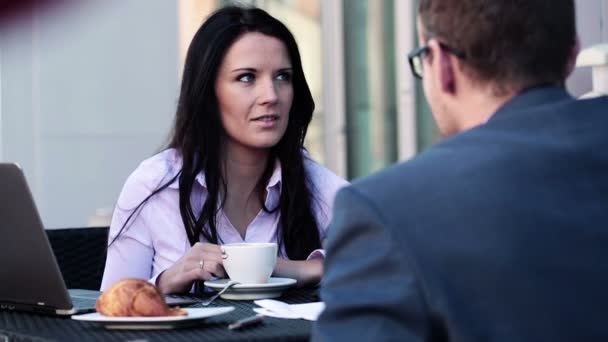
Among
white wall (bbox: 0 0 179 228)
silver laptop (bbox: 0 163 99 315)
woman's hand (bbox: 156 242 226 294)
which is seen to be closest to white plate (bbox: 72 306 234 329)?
silver laptop (bbox: 0 163 99 315)

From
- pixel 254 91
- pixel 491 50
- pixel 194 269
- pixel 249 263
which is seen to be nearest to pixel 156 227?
pixel 254 91

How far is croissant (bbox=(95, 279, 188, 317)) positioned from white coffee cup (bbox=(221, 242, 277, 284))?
47cm

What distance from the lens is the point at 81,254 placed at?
3350 millimetres

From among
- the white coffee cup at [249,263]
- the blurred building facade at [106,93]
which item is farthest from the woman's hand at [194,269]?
the blurred building facade at [106,93]

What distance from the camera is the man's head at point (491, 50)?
1565 mm

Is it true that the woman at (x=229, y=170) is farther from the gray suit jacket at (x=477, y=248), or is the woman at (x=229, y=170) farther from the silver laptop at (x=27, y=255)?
the gray suit jacket at (x=477, y=248)

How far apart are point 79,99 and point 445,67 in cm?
573

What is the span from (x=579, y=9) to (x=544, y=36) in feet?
8.53

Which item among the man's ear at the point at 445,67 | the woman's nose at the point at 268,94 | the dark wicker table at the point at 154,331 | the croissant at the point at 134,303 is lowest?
the dark wicker table at the point at 154,331

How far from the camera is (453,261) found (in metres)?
1.38

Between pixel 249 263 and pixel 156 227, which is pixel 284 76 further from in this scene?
pixel 249 263

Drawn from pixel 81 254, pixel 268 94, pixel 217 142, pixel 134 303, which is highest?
pixel 268 94

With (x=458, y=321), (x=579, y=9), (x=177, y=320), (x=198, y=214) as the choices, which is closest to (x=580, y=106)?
(x=458, y=321)

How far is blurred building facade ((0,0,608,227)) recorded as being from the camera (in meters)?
7.04
